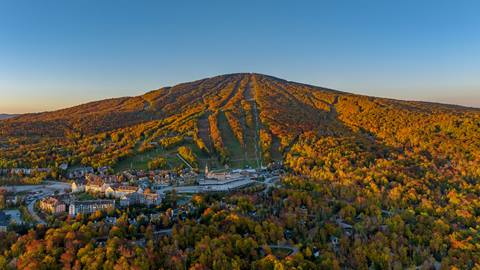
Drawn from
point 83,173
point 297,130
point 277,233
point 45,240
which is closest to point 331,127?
point 297,130

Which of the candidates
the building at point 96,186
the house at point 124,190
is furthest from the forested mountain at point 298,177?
the building at point 96,186

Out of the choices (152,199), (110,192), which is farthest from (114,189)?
(152,199)

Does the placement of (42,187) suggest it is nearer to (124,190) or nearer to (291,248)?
(124,190)

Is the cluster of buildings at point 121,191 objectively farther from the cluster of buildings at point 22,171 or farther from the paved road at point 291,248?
the paved road at point 291,248

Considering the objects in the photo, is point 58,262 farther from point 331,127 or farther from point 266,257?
point 331,127

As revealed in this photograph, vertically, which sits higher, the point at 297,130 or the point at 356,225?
the point at 297,130
